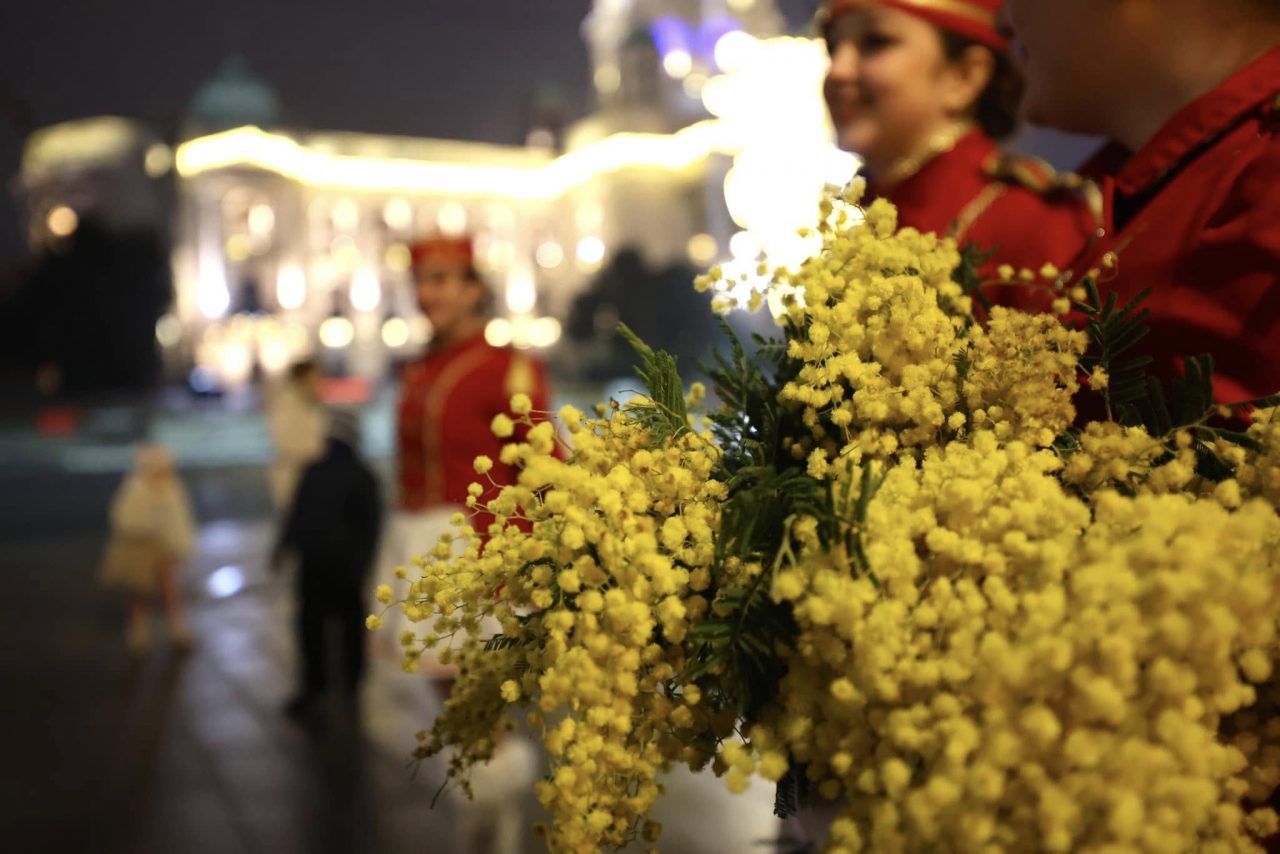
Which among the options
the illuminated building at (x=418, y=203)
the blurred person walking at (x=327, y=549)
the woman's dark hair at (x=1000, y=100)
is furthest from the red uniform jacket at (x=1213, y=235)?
the illuminated building at (x=418, y=203)

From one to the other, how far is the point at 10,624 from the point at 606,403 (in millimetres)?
8305

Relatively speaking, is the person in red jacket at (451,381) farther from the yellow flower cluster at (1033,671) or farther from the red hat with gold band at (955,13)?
the yellow flower cluster at (1033,671)

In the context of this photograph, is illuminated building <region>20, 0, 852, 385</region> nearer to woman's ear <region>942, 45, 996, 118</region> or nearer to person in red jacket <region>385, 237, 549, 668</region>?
person in red jacket <region>385, 237, 549, 668</region>

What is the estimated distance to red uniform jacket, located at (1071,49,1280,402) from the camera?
1.10 m

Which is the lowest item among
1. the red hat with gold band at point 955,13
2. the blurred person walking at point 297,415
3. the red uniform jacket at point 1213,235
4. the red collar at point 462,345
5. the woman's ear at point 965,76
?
the red uniform jacket at point 1213,235

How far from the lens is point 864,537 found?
2.92 ft

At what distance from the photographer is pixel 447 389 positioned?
3.91 metres

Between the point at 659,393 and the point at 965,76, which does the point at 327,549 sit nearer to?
the point at 965,76

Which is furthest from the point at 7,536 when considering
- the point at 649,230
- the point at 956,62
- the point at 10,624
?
the point at 649,230

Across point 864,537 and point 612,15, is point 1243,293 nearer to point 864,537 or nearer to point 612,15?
point 864,537

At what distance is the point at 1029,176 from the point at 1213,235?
78 centimetres

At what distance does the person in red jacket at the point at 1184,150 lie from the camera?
3.65ft

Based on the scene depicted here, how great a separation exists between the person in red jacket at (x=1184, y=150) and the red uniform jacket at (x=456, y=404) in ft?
8.57

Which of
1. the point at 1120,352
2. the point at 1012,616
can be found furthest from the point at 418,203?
the point at 1012,616
